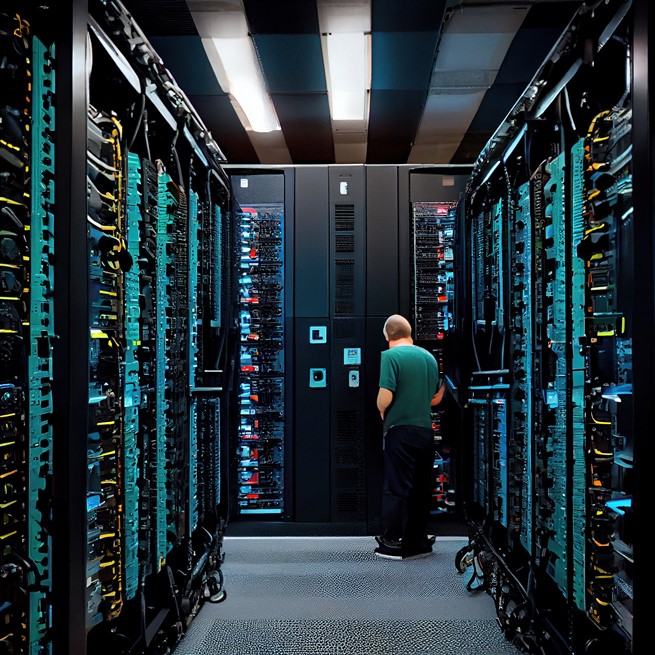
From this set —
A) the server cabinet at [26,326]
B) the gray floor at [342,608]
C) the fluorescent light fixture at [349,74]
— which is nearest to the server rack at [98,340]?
the server cabinet at [26,326]

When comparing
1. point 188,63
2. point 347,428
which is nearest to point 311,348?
point 347,428

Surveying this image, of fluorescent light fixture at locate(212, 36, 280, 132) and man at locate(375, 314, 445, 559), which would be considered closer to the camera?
fluorescent light fixture at locate(212, 36, 280, 132)

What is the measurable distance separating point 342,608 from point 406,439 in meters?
1.39

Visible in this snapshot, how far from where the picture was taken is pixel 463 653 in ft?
10.1

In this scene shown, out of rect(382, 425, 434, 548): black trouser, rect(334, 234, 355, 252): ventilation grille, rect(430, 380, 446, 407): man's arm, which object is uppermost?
rect(334, 234, 355, 252): ventilation grille

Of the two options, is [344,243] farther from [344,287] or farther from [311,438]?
[311,438]

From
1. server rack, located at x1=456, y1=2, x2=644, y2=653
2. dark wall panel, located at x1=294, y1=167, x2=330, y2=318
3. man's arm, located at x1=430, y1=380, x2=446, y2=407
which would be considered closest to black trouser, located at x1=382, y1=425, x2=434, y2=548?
man's arm, located at x1=430, y1=380, x2=446, y2=407

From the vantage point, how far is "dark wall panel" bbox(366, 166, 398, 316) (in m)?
5.32

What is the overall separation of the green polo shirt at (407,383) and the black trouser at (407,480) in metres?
0.09

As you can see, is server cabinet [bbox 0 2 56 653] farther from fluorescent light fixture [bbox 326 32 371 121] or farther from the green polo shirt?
the green polo shirt

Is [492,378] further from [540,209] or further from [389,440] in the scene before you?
[540,209]

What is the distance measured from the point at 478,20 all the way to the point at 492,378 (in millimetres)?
2433

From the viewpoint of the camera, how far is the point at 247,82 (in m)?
4.85

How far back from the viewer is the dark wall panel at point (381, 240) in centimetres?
532
